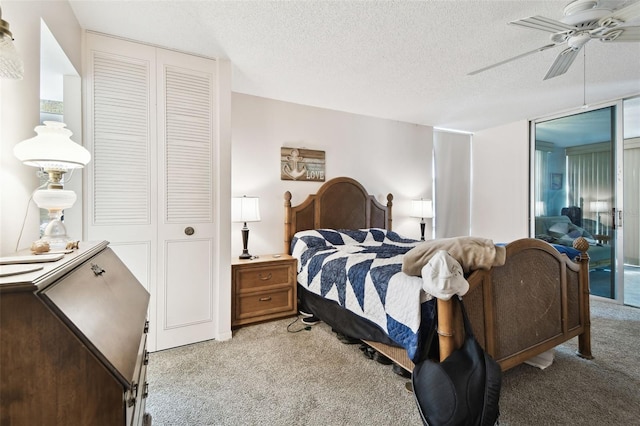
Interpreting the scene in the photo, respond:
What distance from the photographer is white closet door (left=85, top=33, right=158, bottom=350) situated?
7.24 ft

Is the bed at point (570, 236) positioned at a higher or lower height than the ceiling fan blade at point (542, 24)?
lower

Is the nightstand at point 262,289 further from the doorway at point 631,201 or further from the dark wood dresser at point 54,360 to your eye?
the doorway at point 631,201

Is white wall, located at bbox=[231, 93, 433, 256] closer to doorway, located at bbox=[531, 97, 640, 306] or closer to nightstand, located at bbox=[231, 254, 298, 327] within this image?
nightstand, located at bbox=[231, 254, 298, 327]

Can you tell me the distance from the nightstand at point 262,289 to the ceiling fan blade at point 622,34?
297 centimetres

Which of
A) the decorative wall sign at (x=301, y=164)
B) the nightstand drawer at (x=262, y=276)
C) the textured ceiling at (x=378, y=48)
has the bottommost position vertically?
the nightstand drawer at (x=262, y=276)

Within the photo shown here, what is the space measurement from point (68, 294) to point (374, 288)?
167 cm

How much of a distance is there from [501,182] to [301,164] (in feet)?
11.0

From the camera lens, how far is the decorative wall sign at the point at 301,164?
Result: 358cm

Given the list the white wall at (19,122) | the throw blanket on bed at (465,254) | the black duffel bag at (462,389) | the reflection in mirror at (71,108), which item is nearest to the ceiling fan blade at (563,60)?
the throw blanket on bed at (465,254)


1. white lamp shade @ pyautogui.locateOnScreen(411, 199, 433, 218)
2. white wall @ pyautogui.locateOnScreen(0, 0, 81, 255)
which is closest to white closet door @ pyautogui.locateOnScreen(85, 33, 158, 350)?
white wall @ pyautogui.locateOnScreen(0, 0, 81, 255)

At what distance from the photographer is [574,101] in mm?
3611

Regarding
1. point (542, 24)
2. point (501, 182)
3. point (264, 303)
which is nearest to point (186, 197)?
point (264, 303)

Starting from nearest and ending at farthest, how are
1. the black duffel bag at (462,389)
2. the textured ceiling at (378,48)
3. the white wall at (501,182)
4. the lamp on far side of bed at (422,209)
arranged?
the black duffel bag at (462,389) < the textured ceiling at (378,48) < the lamp on far side of bed at (422,209) < the white wall at (501,182)

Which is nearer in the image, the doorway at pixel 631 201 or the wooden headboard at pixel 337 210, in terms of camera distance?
the doorway at pixel 631 201
